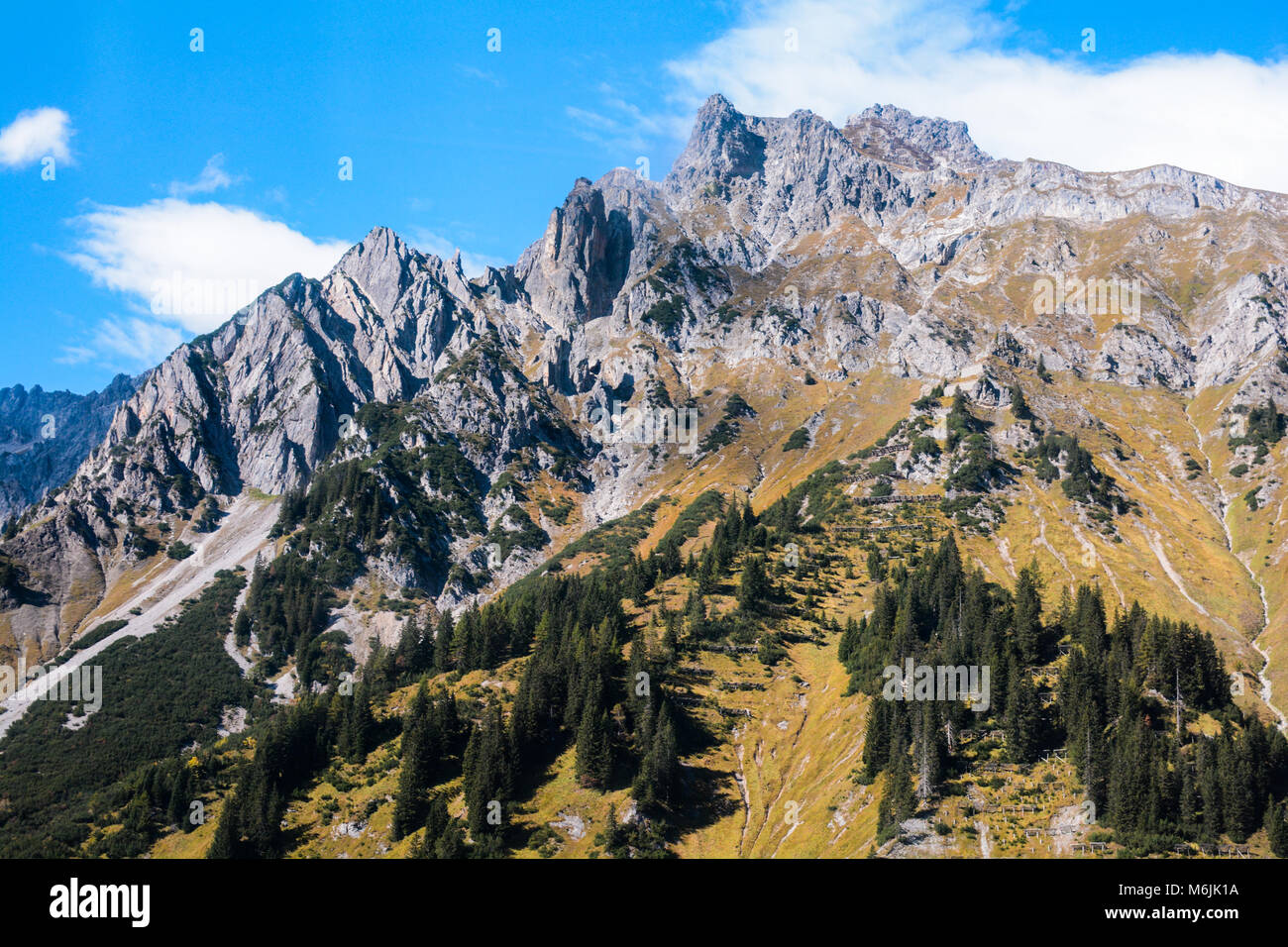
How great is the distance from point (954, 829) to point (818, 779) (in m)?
24.2

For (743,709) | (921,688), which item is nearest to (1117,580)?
(921,688)

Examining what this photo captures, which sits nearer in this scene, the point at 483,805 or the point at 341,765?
the point at 483,805

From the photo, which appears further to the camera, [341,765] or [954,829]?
[341,765]

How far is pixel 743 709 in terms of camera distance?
13188 cm

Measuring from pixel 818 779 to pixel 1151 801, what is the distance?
41.1 metres

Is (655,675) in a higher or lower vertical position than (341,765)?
higher

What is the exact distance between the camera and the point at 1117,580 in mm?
171125
